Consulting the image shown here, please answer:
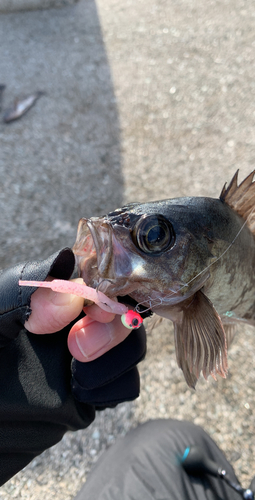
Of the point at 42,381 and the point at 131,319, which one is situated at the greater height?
the point at 131,319

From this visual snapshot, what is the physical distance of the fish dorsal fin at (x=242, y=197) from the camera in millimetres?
1423

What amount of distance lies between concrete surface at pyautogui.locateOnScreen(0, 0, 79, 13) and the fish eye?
19.9 feet

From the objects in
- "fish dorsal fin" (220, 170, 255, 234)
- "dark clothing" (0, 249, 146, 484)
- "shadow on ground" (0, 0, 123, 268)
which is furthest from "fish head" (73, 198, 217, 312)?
"shadow on ground" (0, 0, 123, 268)

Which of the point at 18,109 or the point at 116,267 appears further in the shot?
the point at 18,109

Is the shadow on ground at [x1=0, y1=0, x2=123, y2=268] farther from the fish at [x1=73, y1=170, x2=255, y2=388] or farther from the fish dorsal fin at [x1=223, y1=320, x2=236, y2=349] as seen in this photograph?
the fish at [x1=73, y1=170, x2=255, y2=388]

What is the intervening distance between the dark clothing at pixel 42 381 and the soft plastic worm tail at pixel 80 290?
0.46ft

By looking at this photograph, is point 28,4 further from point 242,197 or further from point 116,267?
point 116,267

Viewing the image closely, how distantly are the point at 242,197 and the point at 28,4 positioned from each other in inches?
234

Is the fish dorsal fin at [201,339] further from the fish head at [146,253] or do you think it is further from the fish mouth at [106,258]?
the fish mouth at [106,258]

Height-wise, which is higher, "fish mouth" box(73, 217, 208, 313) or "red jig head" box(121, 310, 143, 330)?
"fish mouth" box(73, 217, 208, 313)

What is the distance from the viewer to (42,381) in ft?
4.41

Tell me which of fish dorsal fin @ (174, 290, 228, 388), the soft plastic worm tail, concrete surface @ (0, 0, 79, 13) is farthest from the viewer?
concrete surface @ (0, 0, 79, 13)

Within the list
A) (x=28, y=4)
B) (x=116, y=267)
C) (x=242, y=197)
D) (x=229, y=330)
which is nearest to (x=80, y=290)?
(x=116, y=267)

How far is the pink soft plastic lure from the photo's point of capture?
40.7 inches
